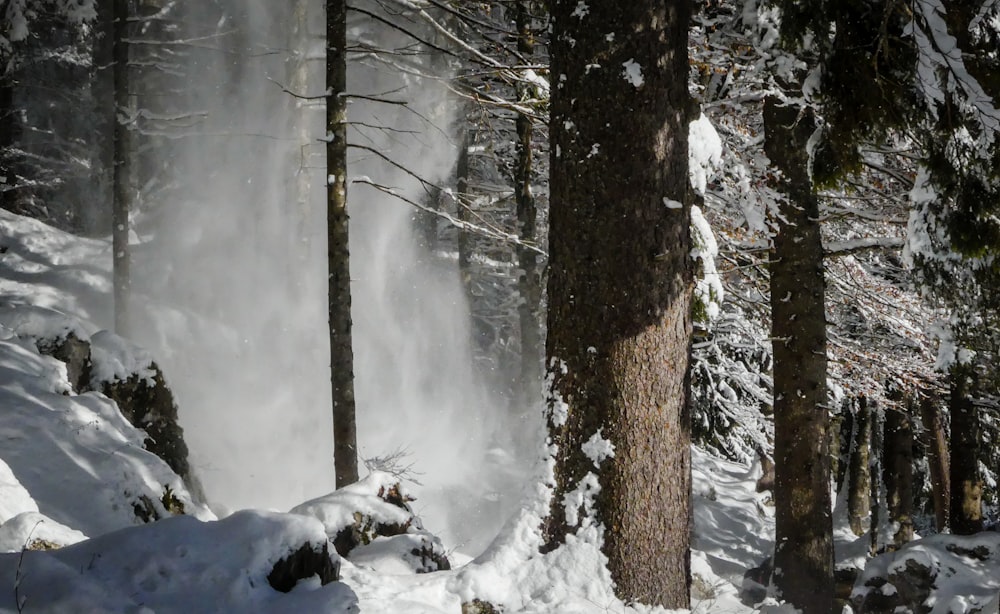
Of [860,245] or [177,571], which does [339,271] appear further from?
[860,245]

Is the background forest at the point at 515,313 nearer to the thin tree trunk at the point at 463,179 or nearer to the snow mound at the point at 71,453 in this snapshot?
the snow mound at the point at 71,453

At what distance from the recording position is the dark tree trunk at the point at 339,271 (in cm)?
843

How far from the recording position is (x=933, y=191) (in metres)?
5.23

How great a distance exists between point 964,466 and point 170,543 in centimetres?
1030

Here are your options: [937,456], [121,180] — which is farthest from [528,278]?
[121,180]

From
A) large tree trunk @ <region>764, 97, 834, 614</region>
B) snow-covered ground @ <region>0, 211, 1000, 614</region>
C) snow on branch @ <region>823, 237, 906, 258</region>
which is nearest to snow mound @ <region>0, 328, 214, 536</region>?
snow-covered ground @ <region>0, 211, 1000, 614</region>

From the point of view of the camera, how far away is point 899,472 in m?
13.5

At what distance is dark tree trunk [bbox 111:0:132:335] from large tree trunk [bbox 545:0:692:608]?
12231 mm

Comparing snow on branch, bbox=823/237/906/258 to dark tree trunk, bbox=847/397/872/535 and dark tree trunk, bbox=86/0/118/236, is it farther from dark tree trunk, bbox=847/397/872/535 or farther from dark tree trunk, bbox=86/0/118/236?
dark tree trunk, bbox=86/0/118/236

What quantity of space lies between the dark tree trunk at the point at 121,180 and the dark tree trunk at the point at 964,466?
14138mm

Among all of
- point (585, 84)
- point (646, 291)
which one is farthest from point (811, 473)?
point (585, 84)

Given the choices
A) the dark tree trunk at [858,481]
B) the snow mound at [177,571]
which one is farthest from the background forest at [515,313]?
the dark tree trunk at [858,481]

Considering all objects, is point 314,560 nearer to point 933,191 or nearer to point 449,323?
point 933,191

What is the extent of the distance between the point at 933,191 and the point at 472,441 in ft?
41.8
